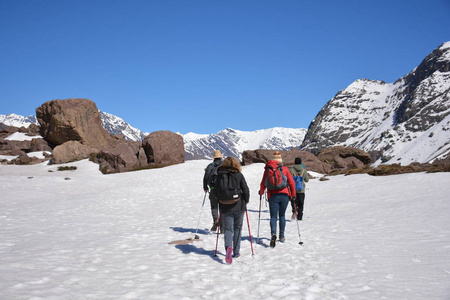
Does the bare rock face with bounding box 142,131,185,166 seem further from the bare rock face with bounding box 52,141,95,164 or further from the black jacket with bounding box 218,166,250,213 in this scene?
the black jacket with bounding box 218,166,250,213

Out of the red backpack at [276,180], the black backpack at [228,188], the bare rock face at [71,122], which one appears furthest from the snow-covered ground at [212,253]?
the bare rock face at [71,122]

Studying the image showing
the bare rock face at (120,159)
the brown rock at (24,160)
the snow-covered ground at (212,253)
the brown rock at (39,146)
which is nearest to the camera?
the snow-covered ground at (212,253)

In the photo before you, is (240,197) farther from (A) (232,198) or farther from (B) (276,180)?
(B) (276,180)

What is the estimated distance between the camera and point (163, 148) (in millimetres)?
34875

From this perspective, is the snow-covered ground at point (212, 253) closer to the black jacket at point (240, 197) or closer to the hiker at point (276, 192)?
the hiker at point (276, 192)

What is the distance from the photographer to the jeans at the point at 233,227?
23.3ft

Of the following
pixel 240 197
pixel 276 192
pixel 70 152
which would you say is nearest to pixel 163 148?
pixel 70 152

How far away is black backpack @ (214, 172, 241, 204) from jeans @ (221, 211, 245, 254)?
359 mm

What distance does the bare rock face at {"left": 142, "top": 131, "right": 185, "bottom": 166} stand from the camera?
112ft

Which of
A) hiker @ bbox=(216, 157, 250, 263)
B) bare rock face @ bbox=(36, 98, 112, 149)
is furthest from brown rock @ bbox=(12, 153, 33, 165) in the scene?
hiker @ bbox=(216, 157, 250, 263)

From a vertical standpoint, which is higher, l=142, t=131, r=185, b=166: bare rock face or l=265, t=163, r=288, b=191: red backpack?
l=142, t=131, r=185, b=166: bare rock face

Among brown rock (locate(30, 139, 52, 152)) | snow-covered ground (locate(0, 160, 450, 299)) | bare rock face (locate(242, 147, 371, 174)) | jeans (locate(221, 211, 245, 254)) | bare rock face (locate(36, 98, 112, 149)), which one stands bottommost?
snow-covered ground (locate(0, 160, 450, 299))

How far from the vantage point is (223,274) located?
611cm

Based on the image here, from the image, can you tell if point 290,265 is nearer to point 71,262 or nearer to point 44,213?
point 71,262
